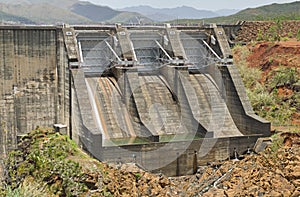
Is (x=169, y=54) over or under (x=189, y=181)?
over

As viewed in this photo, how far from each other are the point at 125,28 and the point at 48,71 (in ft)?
13.8

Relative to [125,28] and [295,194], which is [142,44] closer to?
[125,28]

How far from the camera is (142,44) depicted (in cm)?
2352

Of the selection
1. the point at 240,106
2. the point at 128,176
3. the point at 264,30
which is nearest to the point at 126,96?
the point at 240,106

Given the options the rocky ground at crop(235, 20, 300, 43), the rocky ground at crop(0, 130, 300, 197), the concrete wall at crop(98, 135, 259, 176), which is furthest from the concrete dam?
the rocky ground at crop(235, 20, 300, 43)

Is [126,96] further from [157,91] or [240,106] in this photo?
[240,106]

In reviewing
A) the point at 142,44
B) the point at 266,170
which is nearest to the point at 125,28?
the point at 142,44

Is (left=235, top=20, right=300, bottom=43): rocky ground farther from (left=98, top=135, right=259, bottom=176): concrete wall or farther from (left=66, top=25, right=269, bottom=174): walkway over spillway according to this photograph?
(left=98, top=135, right=259, bottom=176): concrete wall

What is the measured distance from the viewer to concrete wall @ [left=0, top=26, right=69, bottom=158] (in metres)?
20.3

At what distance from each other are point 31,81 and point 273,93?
12373 millimetres

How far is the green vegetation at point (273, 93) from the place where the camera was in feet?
77.1

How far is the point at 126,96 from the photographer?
20.8 meters

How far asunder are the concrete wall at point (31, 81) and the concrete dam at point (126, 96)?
0.14 feet

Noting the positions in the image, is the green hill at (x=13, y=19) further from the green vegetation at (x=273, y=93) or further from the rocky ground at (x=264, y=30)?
the rocky ground at (x=264, y=30)
